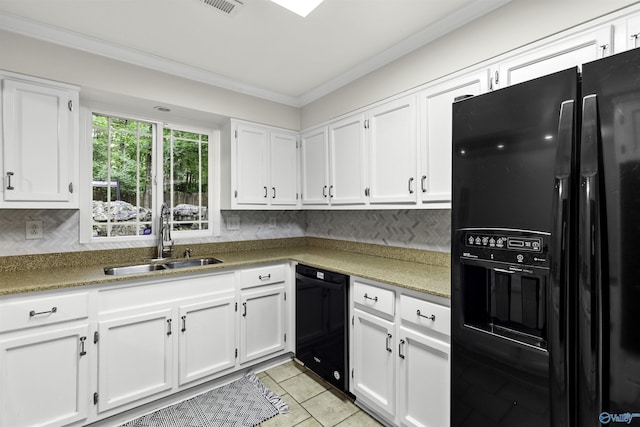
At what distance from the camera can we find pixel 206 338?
2.22 meters

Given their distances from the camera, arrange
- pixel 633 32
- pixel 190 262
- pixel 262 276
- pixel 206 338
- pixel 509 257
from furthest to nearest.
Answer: pixel 190 262 → pixel 262 276 → pixel 206 338 → pixel 633 32 → pixel 509 257

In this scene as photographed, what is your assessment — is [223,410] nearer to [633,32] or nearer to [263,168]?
[263,168]

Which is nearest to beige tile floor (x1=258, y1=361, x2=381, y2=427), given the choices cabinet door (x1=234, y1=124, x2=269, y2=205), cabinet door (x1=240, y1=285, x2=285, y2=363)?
cabinet door (x1=240, y1=285, x2=285, y2=363)

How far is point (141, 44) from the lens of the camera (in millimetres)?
2154

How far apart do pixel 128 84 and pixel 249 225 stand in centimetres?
159

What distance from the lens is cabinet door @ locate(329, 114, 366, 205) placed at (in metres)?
2.51

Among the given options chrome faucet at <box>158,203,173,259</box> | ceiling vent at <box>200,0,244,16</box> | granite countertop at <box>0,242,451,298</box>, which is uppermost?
ceiling vent at <box>200,0,244,16</box>

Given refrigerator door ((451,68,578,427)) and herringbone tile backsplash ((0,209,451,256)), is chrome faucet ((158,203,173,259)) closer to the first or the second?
herringbone tile backsplash ((0,209,451,256))

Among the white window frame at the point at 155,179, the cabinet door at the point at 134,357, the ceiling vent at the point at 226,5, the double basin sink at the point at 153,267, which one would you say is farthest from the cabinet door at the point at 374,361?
the ceiling vent at the point at 226,5

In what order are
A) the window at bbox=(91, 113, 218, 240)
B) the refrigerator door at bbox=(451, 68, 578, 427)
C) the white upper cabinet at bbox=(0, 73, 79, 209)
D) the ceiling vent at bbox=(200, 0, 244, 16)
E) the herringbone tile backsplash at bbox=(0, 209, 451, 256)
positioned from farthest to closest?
the window at bbox=(91, 113, 218, 240), the herringbone tile backsplash at bbox=(0, 209, 451, 256), the white upper cabinet at bbox=(0, 73, 79, 209), the ceiling vent at bbox=(200, 0, 244, 16), the refrigerator door at bbox=(451, 68, 578, 427)

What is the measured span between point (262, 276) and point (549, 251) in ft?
6.50

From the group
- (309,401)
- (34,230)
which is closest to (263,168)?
(34,230)

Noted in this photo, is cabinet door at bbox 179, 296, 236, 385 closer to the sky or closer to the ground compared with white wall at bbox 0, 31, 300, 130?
closer to the ground

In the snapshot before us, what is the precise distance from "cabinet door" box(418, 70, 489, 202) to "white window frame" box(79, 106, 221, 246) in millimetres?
1967
